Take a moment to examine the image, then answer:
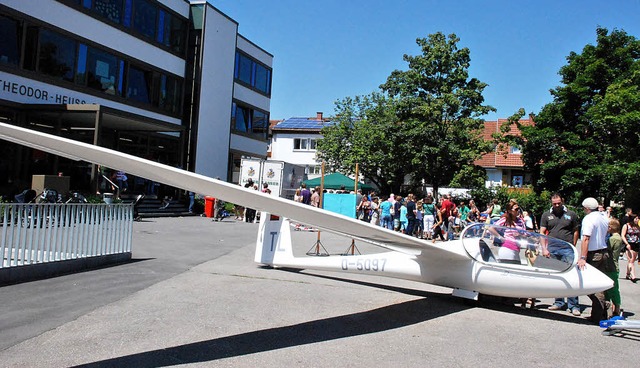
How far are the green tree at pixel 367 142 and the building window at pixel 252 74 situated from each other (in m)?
9.37

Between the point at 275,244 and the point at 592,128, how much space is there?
28377mm

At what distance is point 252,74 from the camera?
120ft

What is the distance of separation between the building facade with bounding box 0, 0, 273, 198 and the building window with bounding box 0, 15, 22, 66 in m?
0.04

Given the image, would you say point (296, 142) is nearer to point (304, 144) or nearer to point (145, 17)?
point (304, 144)

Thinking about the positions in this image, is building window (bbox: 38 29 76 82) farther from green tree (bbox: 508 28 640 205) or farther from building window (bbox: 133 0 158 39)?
green tree (bbox: 508 28 640 205)

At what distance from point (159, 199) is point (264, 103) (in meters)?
16.0

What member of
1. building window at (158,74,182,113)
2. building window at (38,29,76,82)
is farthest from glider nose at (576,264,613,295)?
building window at (158,74,182,113)

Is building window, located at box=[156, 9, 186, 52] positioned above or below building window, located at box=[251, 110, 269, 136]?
above

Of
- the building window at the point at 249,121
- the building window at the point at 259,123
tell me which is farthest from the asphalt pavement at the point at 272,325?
the building window at the point at 259,123

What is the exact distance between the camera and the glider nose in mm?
6637

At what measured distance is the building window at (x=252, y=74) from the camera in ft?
113

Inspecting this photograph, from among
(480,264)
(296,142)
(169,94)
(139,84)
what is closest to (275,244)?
(480,264)

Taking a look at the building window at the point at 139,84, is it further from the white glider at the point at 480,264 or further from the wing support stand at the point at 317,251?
the white glider at the point at 480,264

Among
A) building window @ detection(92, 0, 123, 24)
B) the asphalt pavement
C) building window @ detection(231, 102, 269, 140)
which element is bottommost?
the asphalt pavement
